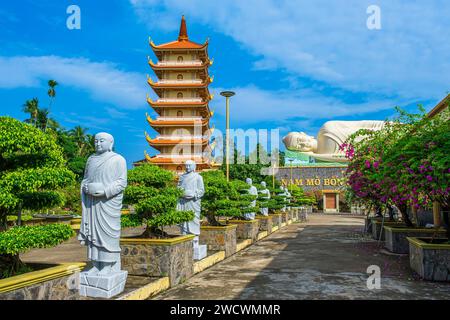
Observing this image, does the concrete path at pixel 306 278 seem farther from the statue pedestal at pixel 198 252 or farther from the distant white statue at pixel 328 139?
the distant white statue at pixel 328 139

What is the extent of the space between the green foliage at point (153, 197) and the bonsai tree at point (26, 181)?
2070mm

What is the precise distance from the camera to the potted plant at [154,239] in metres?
7.10

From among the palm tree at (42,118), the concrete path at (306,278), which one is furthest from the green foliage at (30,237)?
the palm tree at (42,118)

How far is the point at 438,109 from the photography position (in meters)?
12.9

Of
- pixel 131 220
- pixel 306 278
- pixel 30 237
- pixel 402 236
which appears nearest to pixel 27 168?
pixel 30 237

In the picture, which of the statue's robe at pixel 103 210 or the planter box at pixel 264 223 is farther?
the planter box at pixel 264 223

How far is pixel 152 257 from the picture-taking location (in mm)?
7117

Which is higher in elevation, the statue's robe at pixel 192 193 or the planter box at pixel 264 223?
the statue's robe at pixel 192 193

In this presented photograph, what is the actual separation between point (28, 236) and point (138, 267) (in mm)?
3075

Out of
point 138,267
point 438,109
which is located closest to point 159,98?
point 438,109

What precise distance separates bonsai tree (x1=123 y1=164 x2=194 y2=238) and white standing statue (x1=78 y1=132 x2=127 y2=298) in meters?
1.35
